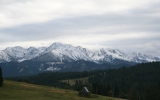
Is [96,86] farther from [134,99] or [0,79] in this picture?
[0,79]

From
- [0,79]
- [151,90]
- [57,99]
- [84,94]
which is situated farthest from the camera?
[151,90]

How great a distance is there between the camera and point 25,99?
7800cm

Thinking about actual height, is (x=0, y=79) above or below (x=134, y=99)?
above

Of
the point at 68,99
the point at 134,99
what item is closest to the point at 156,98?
→ the point at 134,99

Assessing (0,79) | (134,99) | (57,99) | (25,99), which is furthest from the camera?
(134,99)

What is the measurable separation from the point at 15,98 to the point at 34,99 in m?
5.65

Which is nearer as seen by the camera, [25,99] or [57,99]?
[25,99]

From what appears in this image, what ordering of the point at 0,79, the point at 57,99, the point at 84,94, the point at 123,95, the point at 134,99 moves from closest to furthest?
the point at 57,99, the point at 0,79, the point at 84,94, the point at 134,99, the point at 123,95

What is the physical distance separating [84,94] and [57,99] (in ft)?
80.8

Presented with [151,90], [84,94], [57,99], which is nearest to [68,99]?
[57,99]

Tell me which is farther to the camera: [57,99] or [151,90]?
[151,90]

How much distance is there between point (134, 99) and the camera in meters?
146

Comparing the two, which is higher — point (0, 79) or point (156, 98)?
point (0, 79)

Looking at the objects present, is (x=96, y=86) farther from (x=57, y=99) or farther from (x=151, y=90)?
(x=57, y=99)
